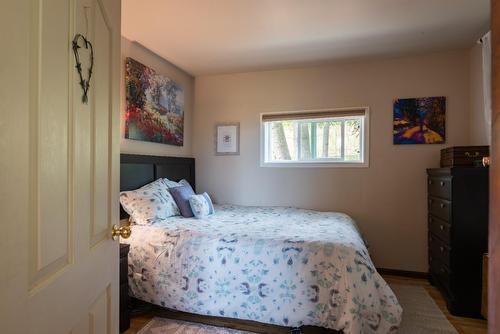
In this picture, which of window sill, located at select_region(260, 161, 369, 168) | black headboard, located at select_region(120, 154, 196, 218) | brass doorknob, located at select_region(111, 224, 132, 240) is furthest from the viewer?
window sill, located at select_region(260, 161, 369, 168)

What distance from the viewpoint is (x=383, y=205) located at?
130 inches

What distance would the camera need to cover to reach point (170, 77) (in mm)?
3529

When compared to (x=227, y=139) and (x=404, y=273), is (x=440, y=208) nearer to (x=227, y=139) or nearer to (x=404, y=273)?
(x=404, y=273)

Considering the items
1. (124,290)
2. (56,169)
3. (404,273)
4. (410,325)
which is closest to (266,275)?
(124,290)

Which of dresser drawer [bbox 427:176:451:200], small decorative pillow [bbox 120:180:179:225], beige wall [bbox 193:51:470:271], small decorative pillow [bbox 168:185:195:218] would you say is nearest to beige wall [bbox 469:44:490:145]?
beige wall [bbox 193:51:470:271]

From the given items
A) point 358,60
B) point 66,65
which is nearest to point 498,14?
point 66,65

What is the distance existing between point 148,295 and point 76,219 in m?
1.78

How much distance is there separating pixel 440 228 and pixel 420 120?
124 cm

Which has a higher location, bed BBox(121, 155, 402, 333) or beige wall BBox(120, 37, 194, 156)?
beige wall BBox(120, 37, 194, 156)

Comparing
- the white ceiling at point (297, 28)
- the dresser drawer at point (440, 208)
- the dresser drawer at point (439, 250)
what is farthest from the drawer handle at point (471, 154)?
the white ceiling at point (297, 28)

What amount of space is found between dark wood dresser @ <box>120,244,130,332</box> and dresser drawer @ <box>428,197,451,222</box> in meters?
2.70

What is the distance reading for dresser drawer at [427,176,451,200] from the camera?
2.44 m

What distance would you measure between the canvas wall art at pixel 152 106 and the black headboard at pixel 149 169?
23cm

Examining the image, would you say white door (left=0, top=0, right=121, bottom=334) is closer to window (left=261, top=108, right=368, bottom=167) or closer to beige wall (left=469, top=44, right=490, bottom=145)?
window (left=261, top=108, right=368, bottom=167)
